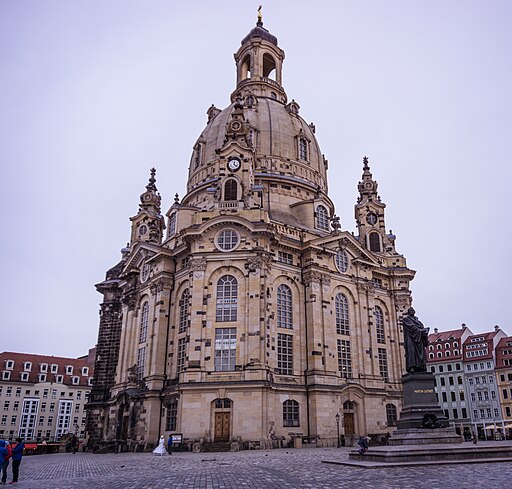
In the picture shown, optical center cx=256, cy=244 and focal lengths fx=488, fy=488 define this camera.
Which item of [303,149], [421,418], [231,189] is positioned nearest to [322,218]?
[303,149]

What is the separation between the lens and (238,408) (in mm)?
39875

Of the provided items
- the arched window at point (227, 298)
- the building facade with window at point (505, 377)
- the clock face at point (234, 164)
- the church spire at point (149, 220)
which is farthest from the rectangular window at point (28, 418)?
the building facade with window at point (505, 377)

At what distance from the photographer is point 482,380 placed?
254 ft

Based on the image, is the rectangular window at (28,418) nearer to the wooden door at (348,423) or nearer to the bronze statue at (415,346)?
the wooden door at (348,423)

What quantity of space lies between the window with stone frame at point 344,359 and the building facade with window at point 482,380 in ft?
125

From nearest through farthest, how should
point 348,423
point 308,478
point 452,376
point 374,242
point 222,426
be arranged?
point 308,478 → point 222,426 → point 348,423 → point 374,242 → point 452,376

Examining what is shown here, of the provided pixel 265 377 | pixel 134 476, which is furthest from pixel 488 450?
pixel 265 377

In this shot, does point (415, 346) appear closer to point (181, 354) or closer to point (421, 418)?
point (421, 418)

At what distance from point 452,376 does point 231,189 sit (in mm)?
55324

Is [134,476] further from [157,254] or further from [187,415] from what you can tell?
[157,254]

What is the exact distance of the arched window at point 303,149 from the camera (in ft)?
208

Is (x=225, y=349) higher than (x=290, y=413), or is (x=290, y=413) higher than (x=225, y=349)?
(x=225, y=349)

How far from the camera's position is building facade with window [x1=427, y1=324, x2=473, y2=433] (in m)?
80.2

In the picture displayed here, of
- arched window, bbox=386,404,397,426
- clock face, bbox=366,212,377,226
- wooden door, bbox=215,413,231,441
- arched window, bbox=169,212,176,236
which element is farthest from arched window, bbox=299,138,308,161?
wooden door, bbox=215,413,231,441
